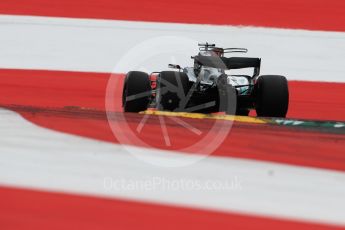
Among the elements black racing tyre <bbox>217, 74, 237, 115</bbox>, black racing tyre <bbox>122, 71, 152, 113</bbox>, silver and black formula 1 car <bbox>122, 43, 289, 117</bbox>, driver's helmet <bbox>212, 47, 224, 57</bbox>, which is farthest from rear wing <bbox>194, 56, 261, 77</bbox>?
black racing tyre <bbox>122, 71, 152, 113</bbox>

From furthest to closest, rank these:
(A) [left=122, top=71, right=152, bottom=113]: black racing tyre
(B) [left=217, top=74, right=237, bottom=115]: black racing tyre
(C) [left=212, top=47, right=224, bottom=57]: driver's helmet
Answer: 1. (C) [left=212, top=47, right=224, bottom=57]: driver's helmet
2. (A) [left=122, top=71, right=152, bottom=113]: black racing tyre
3. (B) [left=217, top=74, right=237, bottom=115]: black racing tyre

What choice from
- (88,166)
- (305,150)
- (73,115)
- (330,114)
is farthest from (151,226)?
(330,114)

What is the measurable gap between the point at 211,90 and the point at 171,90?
0.46 metres

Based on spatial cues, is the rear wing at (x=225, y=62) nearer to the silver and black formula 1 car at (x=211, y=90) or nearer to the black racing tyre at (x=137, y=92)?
the silver and black formula 1 car at (x=211, y=90)

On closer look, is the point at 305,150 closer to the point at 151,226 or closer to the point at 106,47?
the point at 151,226

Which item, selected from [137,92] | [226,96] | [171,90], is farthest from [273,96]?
[137,92]

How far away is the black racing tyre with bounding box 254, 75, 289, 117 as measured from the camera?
246 inches

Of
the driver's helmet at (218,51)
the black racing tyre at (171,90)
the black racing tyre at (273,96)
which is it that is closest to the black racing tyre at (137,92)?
the black racing tyre at (171,90)

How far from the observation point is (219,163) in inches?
160

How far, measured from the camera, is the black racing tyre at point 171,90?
626 centimetres

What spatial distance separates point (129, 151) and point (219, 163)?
0.59 m

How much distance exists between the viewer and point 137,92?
20.9ft

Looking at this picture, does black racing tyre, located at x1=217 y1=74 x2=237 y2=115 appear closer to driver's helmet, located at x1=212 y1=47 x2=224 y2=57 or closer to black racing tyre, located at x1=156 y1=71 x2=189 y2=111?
black racing tyre, located at x1=156 y1=71 x2=189 y2=111

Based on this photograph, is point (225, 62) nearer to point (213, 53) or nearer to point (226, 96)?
point (213, 53)
